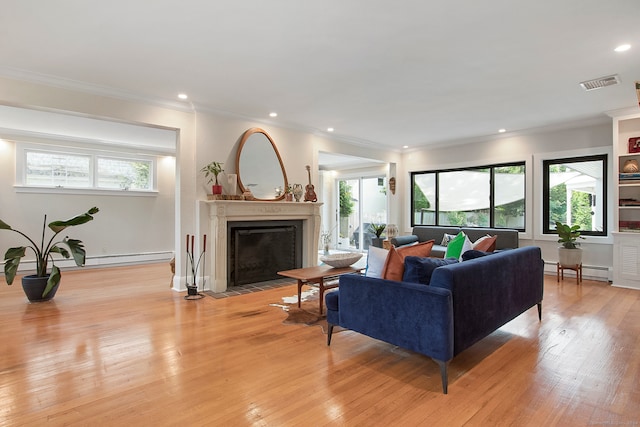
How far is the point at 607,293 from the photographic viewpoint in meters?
4.84

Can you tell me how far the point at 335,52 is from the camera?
10.9 ft

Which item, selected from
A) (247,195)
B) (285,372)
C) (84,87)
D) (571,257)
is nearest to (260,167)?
(247,195)

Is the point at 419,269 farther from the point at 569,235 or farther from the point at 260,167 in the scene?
the point at 569,235

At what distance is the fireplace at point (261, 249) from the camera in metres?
5.28

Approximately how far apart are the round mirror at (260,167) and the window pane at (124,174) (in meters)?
3.55

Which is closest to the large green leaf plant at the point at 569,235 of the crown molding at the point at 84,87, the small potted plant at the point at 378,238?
the small potted plant at the point at 378,238

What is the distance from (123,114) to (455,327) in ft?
14.8

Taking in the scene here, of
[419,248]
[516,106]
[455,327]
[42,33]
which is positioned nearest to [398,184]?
[516,106]

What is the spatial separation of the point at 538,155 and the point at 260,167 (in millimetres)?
5003

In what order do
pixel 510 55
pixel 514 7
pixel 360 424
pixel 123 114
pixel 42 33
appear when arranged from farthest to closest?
1. pixel 123 114
2. pixel 510 55
3. pixel 42 33
4. pixel 514 7
5. pixel 360 424

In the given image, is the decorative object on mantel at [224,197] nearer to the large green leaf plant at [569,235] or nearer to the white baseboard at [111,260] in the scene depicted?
the white baseboard at [111,260]

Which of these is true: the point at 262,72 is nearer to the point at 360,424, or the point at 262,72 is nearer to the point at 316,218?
the point at 316,218

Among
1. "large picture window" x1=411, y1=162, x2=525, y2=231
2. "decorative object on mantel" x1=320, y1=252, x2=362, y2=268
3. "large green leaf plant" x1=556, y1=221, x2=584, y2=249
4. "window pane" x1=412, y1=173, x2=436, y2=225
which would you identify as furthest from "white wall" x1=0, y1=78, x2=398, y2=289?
"large green leaf plant" x1=556, y1=221, x2=584, y2=249

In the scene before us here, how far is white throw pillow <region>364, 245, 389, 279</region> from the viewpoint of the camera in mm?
2826
